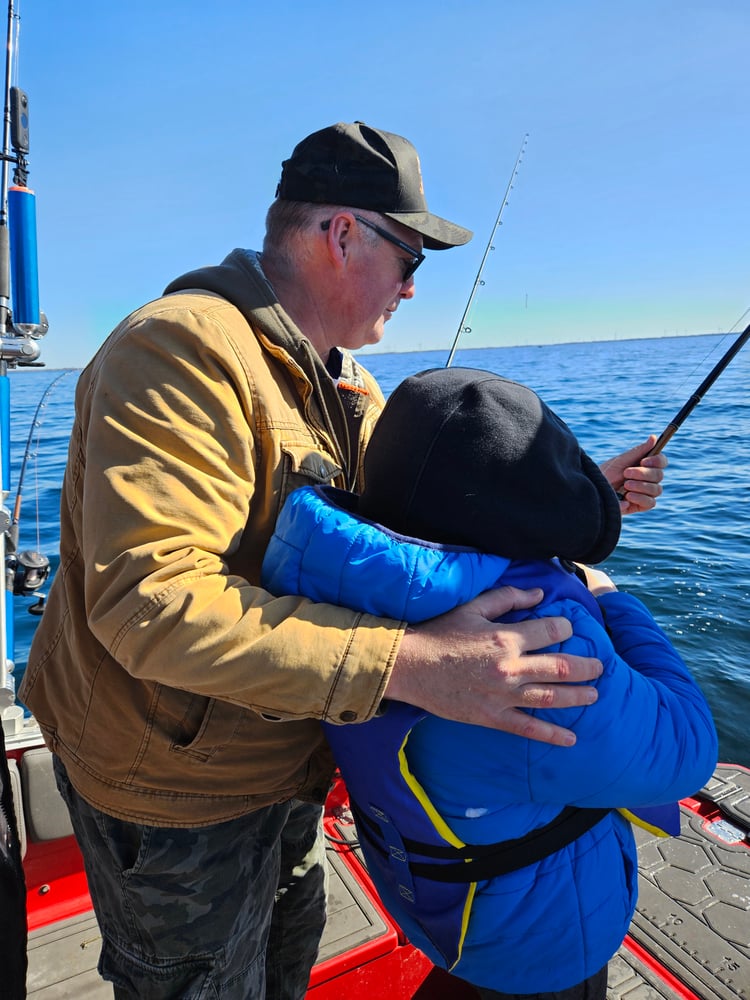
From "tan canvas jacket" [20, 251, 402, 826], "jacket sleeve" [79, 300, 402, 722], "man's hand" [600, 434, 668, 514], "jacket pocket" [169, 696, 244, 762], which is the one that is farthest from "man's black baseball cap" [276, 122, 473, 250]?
"jacket pocket" [169, 696, 244, 762]

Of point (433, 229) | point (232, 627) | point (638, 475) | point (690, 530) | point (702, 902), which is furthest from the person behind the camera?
point (690, 530)

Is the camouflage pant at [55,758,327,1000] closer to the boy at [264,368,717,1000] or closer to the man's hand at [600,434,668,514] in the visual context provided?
the boy at [264,368,717,1000]

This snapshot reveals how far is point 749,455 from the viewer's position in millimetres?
13383

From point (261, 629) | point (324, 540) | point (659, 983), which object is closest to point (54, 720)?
point (261, 629)

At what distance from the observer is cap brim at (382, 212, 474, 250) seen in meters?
1.73

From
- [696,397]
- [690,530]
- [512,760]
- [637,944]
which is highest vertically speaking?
[696,397]

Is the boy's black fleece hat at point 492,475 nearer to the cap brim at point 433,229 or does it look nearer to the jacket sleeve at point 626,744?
the jacket sleeve at point 626,744

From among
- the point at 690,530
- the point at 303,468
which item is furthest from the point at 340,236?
the point at 690,530

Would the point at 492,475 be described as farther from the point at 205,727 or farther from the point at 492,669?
the point at 205,727

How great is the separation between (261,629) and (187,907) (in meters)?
0.79

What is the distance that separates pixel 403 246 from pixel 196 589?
3.65 ft

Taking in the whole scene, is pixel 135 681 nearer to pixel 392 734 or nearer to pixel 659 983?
pixel 392 734

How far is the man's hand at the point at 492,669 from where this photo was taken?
111cm

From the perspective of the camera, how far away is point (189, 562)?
3.76ft
